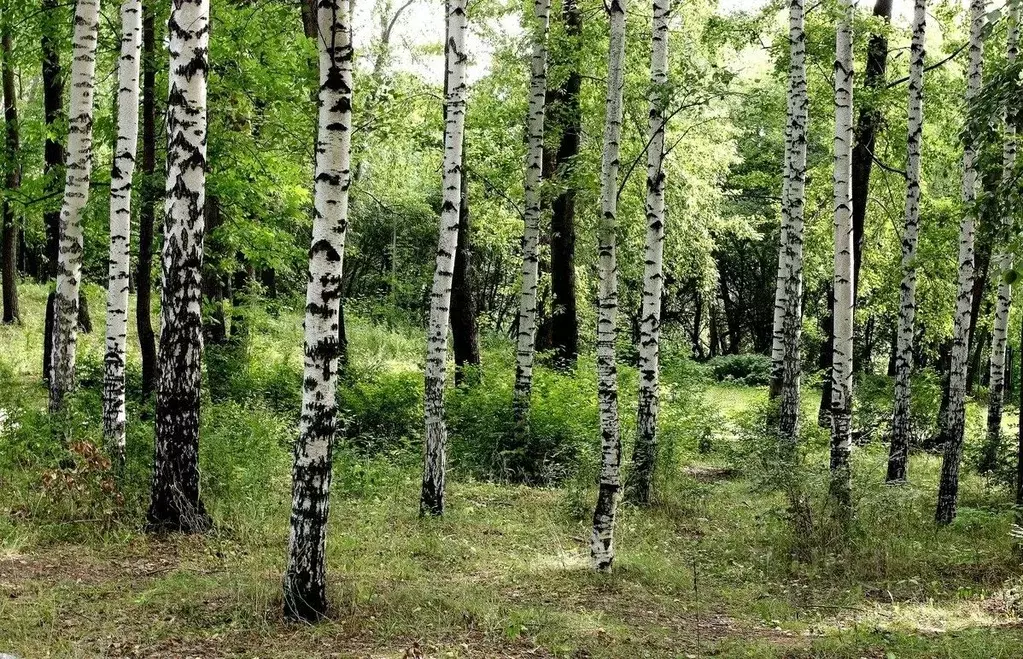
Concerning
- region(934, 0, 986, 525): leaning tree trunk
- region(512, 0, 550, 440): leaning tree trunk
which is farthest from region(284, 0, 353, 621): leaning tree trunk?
region(934, 0, 986, 525): leaning tree trunk

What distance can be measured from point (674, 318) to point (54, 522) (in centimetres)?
3967

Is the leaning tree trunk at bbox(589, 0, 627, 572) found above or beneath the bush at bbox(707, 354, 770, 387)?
above

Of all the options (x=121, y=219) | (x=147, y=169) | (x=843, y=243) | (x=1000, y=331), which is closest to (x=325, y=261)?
(x=121, y=219)

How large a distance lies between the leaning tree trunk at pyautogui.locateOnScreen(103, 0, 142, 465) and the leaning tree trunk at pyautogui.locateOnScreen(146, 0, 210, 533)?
1.82 m

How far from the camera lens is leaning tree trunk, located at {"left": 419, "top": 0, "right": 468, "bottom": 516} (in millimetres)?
9242

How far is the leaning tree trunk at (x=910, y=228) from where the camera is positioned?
11281mm

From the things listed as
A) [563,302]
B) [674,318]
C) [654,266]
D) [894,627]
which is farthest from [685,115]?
[674,318]

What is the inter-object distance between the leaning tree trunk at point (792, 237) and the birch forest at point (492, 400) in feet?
0.16

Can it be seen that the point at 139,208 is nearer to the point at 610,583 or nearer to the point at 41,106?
the point at 610,583

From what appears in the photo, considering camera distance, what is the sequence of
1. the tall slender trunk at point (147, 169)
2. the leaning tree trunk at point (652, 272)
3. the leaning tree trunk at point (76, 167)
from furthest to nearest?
1. the tall slender trunk at point (147, 169)
2. the leaning tree trunk at point (76, 167)
3. the leaning tree trunk at point (652, 272)

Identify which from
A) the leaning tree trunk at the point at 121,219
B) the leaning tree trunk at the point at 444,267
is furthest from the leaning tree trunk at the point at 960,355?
the leaning tree trunk at the point at 121,219

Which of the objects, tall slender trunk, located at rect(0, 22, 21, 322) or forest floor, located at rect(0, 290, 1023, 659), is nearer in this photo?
forest floor, located at rect(0, 290, 1023, 659)

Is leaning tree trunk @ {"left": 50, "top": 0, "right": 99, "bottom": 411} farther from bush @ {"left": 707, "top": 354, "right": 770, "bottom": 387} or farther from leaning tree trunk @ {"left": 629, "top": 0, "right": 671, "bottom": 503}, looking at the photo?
bush @ {"left": 707, "top": 354, "right": 770, "bottom": 387}

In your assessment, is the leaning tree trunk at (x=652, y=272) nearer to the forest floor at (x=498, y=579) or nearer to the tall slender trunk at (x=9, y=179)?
the forest floor at (x=498, y=579)
